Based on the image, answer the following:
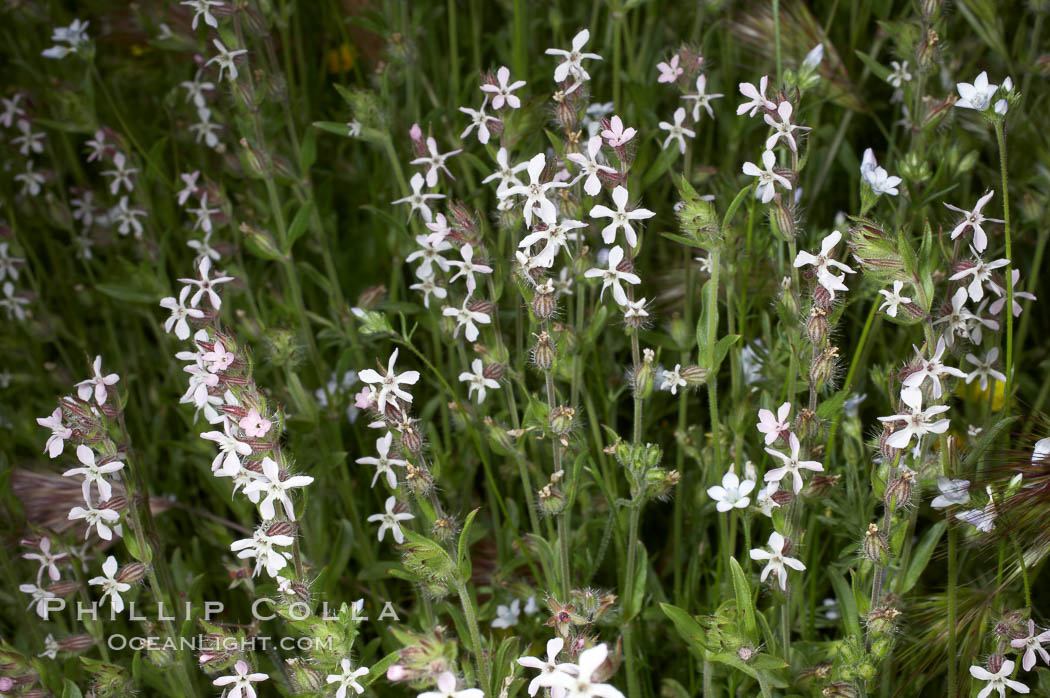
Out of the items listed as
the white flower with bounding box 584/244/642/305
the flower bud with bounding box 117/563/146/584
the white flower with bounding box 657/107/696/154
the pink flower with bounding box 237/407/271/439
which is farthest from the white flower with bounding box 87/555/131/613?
the white flower with bounding box 657/107/696/154

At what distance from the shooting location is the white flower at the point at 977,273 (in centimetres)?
124

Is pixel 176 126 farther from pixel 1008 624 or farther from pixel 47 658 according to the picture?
pixel 1008 624

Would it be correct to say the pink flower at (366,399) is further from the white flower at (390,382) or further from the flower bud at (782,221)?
the flower bud at (782,221)

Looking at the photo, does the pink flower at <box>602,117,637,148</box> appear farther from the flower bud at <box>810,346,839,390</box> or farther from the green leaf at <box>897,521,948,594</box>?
the green leaf at <box>897,521,948,594</box>

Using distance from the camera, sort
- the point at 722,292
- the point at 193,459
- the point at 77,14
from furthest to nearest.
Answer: the point at 77,14
the point at 193,459
the point at 722,292

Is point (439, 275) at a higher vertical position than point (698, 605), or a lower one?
higher

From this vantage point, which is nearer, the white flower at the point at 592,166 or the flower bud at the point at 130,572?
the white flower at the point at 592,166

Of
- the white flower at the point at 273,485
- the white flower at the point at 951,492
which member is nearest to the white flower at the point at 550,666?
the white flower at the point at 273,485

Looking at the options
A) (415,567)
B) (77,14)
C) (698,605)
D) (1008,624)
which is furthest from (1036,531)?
(77,14)

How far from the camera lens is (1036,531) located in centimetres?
122

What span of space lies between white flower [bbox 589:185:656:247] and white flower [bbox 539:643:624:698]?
48 centimetres

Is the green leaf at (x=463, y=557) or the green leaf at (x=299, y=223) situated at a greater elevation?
the green leaf at (x=299, y=223)

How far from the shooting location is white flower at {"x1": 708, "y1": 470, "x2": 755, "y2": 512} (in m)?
1.23

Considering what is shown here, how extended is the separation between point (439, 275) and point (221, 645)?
25.5 inches
